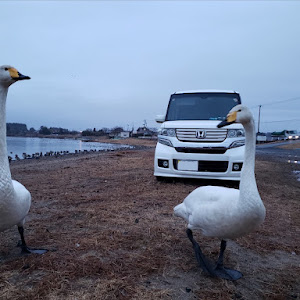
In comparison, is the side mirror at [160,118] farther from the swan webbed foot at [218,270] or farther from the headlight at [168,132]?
the swan webbed foot at [218,270]

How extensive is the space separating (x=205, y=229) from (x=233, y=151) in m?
3.69

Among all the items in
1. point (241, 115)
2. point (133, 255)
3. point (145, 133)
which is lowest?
point (133, 255)

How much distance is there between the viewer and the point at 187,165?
6.21m

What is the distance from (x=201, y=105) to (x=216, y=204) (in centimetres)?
502

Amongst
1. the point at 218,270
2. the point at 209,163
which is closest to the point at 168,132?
the point at 209,163

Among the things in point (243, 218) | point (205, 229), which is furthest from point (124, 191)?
point (243, 218)

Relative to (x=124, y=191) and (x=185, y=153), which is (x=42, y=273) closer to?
(x=124, y=191)

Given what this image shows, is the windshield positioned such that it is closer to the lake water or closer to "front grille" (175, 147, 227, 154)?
"front grille" (175, 147, 227, 154)

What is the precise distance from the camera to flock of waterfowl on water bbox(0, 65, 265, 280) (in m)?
2.42

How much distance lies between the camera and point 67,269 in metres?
2.73

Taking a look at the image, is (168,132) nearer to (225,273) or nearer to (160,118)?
(160,118)

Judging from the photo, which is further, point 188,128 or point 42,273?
point 188,128

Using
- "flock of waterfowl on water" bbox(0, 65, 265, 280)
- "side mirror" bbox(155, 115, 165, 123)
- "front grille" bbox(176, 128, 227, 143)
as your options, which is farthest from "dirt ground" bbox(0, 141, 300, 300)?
"side mirror" bbox(155, 115, 165, 123)

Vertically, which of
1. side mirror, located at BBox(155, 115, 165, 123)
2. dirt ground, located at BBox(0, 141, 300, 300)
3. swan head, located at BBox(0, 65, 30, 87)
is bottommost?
dirt ground, located at BBox(0, 141, 300, 300)
